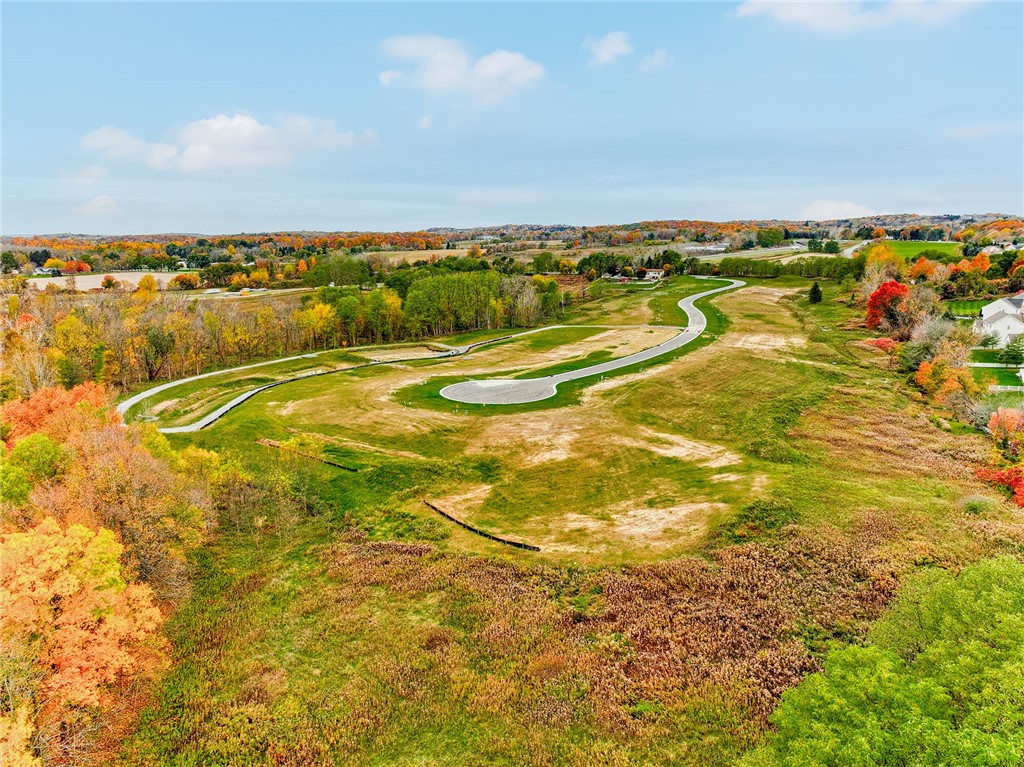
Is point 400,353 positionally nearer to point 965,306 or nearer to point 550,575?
point 550,575

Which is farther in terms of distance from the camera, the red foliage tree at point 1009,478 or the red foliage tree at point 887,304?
the red foliage tree at point 887,304

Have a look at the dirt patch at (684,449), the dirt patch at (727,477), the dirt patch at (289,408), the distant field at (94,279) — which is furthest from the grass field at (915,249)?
the distant field at (94,279)

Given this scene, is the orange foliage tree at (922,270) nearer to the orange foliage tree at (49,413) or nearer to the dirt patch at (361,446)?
the dirt patch at (361,446)

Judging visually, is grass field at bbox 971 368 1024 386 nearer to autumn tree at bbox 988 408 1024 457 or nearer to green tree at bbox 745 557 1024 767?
autumn tree at bbox 988 408 1024 457

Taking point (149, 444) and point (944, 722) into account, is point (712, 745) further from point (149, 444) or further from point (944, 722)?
point (149, 444)

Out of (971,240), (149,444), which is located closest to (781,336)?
(149,444)
